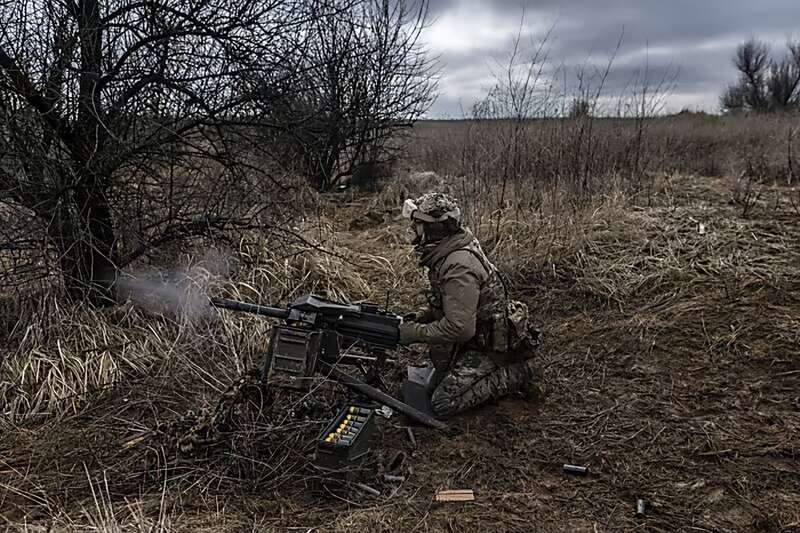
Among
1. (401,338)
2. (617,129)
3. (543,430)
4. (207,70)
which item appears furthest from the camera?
(617,129)

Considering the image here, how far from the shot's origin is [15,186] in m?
4.17

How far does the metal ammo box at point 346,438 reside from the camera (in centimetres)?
303

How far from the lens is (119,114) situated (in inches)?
174

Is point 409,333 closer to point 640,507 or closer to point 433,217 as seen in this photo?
point 433,217

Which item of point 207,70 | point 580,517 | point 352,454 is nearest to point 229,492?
point 352,454

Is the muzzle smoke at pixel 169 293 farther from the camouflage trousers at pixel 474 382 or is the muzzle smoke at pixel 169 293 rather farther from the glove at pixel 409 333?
the camouflage trousers at pixel 474 382

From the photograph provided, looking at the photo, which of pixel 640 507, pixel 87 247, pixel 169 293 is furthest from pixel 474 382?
pixel 87 247

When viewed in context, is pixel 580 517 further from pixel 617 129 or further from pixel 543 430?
pixel 617 129

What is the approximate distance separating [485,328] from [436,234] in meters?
0.65

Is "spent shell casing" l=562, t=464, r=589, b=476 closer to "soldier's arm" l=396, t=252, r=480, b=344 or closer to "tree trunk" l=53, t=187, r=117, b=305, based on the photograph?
"soldier's arm" l=396, t=252, r=480, b=344

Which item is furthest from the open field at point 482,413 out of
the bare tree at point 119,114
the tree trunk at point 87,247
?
the bare tree at point 119,114

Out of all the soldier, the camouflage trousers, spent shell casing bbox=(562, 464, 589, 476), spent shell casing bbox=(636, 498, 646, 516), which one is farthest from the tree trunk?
spent shell casing bbox=(636, 498, 646, 516)

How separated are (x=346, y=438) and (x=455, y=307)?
0.93 meters

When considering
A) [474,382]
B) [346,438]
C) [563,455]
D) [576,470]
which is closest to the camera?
[346,438]
